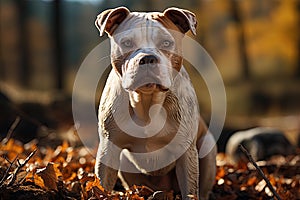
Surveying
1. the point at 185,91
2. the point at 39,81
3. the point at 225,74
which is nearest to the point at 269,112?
the point at 225,74

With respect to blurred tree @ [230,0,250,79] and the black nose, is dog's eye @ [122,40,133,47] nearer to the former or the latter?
the black nose

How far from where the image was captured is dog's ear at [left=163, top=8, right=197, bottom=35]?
12.5 ft

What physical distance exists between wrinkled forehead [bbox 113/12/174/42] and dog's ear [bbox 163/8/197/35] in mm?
113

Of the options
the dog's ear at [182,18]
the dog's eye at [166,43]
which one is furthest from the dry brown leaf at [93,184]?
the dog's ear at [182,18]

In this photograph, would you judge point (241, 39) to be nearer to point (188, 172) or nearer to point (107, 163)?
point (188, 172)

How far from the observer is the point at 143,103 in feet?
13.0

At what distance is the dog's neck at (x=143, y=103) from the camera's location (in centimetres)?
392

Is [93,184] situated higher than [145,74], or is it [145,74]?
[145,74]

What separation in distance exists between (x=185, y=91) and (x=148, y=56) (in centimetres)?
74

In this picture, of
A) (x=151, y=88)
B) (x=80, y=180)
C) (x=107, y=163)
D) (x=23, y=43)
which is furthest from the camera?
(x=23, y=43)

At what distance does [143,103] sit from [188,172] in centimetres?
63

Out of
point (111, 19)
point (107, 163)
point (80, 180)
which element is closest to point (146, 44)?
point (111, 19)

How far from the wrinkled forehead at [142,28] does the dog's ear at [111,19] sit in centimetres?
4

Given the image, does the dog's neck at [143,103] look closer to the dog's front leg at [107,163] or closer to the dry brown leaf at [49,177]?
the dog's front leg at [107,163]
